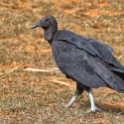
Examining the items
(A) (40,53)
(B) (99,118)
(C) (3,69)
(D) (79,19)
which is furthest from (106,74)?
(D) (79,19)

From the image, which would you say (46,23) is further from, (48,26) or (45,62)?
(45,62)

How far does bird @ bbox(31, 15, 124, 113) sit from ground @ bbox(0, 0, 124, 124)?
0.39m

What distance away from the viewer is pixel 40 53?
29.4ft

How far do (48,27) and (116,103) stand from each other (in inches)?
51.6

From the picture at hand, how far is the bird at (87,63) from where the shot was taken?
17.3ft

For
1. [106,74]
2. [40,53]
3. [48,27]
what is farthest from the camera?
[40,53]

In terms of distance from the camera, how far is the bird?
5.26 m

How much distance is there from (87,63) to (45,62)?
10.3 ft

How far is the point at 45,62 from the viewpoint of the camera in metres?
8.49

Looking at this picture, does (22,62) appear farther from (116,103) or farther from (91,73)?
(91,73)

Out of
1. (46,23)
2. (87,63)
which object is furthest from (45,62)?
(87,63)

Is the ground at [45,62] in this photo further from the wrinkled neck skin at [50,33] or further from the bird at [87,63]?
the wrinkled neck skin at [50,33]

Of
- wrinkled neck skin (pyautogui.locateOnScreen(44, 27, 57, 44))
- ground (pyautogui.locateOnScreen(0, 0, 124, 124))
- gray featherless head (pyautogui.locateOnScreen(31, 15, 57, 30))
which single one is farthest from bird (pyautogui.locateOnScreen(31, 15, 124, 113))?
ground (pyautogui.locateOnScreen(0, 0, 124, 124))

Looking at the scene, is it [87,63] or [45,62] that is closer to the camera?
[87,63]
